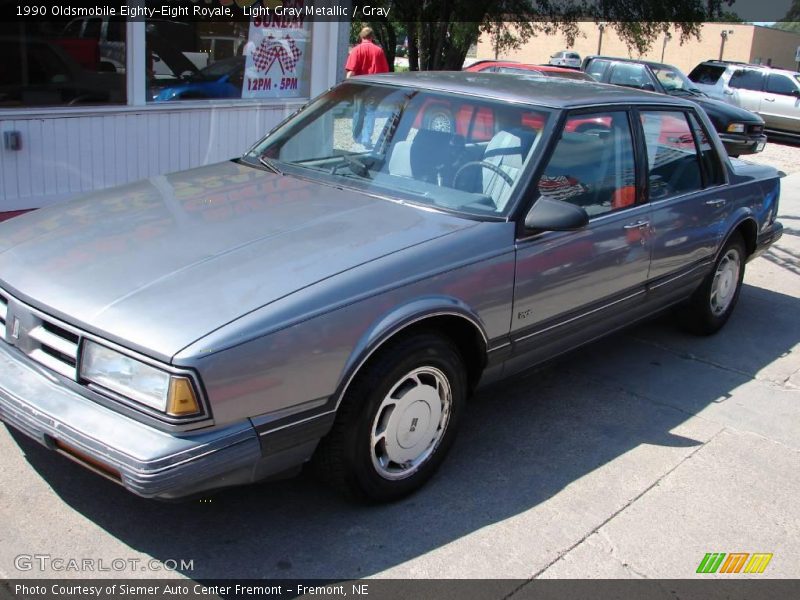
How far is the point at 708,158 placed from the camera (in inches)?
214

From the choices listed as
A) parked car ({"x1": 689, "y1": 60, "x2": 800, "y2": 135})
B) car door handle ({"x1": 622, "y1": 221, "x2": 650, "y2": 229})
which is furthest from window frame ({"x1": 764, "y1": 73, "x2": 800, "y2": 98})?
car door handle ({"x1": 622, "y1": 221, "x2": 650, "y2": 229})

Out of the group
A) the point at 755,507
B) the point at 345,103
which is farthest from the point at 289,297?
the point at 755,507

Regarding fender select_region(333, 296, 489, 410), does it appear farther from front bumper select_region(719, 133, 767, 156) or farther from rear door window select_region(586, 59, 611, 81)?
rear door window select_region(586, 59, 611, 81)

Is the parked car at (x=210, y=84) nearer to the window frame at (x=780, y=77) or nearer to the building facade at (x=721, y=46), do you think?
the window frame at (x=780, y=77)

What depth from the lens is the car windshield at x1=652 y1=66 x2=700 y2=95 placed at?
55.2 ft

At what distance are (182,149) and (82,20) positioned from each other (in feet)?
4.64

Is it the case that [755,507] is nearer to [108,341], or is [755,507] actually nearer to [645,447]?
[645,447]

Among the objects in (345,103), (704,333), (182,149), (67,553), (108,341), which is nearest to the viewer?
(108,341)

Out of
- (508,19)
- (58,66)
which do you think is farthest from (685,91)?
(58,66)

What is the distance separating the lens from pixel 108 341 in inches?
111

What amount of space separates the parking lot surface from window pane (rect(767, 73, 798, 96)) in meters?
17.1

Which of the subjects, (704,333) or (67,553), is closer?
(67,553)

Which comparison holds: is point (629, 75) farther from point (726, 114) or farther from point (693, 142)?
point (693, 142)

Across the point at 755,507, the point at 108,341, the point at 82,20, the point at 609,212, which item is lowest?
the point at 755,507
